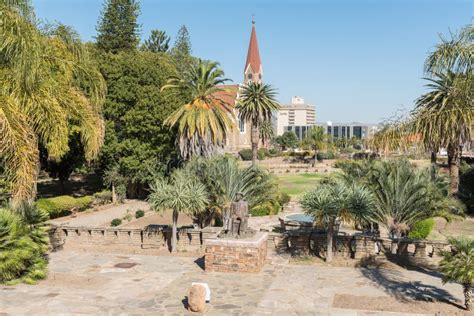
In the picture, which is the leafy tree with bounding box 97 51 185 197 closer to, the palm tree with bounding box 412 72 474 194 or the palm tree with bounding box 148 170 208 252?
the palm tree with bounding box 148 170 208 252

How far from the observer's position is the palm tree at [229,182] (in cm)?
1961

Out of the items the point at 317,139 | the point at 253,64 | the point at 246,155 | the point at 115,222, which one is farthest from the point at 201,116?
the point at 253,64

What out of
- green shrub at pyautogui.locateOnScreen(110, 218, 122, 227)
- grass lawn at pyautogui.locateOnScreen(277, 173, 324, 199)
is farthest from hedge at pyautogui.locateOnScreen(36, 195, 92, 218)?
grass lawn at pyautogui.locateOnScreen(277, 173, 324, 199)

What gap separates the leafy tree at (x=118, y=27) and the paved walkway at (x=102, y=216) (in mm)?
16992

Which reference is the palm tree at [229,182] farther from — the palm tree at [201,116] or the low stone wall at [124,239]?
the palm tree at [201,116]

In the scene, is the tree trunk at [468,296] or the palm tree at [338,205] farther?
the palm tree at [338,205]

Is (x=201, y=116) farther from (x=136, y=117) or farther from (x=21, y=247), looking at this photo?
(x=21, y=247)

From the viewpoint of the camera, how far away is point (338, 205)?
15.7m

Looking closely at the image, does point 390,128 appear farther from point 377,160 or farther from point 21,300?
point 377,160

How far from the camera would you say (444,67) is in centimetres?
865

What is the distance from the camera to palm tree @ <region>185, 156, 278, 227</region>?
64.3ft

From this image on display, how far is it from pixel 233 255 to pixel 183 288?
232 centimetres

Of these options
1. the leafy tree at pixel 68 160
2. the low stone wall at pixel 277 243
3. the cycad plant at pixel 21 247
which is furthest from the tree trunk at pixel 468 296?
the leafy tree at pixel 68 160

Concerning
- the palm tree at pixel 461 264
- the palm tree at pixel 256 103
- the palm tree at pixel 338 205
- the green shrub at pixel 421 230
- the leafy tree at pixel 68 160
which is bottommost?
the green shrub at pixel 421 230
